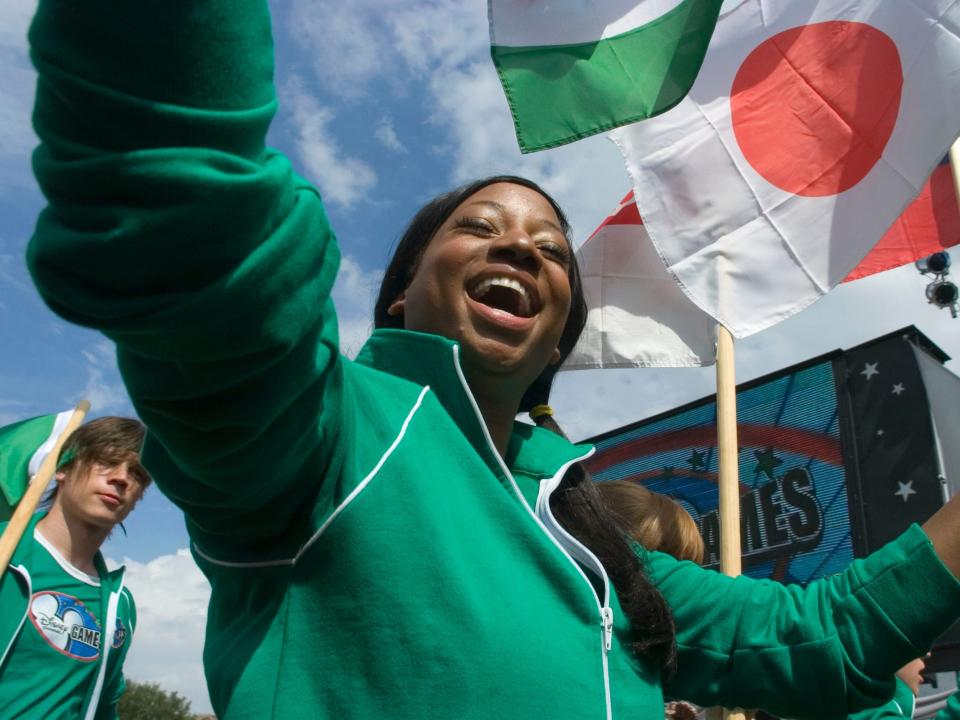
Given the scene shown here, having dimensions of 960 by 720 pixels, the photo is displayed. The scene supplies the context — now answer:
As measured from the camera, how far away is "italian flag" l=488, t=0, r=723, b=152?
10.9 ft

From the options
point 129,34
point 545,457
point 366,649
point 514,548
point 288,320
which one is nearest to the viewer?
point 129,34

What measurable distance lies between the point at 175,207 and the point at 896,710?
3.21m

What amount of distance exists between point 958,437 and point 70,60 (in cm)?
1007

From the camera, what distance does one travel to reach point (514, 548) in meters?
1.34

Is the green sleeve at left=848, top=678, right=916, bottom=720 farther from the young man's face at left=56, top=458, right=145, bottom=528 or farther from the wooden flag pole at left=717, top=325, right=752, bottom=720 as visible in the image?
the young man's face at left=56, top=458, right=145, bottom=528

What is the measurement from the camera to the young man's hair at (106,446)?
4004 mm

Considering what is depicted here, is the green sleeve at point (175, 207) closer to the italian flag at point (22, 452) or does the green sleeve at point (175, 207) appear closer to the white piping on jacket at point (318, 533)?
the white piping on jacket at point (318, 533)

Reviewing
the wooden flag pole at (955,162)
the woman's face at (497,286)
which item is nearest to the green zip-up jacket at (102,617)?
the woman's face at (497,286)

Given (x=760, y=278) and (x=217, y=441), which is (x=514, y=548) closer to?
(x=217, y=441)

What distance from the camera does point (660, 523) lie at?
314 centimetres

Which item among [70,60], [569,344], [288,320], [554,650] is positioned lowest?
[554,650]

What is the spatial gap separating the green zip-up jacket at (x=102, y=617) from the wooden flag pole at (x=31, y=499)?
0.33 ft

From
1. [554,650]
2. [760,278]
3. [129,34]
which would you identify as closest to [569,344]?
[554,650]

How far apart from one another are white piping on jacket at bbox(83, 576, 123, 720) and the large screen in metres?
7.14
